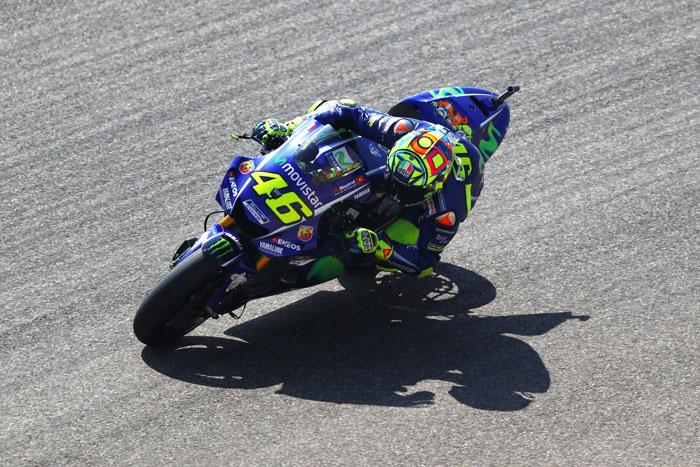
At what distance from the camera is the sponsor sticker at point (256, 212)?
26.0 ft

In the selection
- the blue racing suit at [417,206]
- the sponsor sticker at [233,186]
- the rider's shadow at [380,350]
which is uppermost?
the sponsor sticker at [233,186]

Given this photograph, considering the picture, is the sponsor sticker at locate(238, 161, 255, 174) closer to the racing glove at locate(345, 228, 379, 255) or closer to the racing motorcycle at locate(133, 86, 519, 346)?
the racing motorcycle at locate(133, 86, 519, 346)

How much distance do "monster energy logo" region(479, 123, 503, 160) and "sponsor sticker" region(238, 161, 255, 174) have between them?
7.47ft

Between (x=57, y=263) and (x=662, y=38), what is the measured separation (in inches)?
303

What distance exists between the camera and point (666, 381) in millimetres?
8008

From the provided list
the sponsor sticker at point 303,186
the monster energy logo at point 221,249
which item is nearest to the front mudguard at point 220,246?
the monster energy logo at point 221,249

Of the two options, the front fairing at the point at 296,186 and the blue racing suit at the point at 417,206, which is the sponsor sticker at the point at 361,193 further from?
Result: the blue racing suit at the point at 417,206

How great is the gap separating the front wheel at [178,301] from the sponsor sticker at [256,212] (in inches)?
17.2

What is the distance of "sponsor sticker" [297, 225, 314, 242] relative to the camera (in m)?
8.06

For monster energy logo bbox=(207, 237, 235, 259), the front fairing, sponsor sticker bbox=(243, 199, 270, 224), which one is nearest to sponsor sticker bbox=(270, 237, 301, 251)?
the front fairing

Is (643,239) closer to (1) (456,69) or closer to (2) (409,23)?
(1) (456,69)

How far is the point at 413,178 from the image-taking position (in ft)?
26.4

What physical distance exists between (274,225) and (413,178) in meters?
1.04

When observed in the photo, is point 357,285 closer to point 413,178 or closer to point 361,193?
point 361,193
